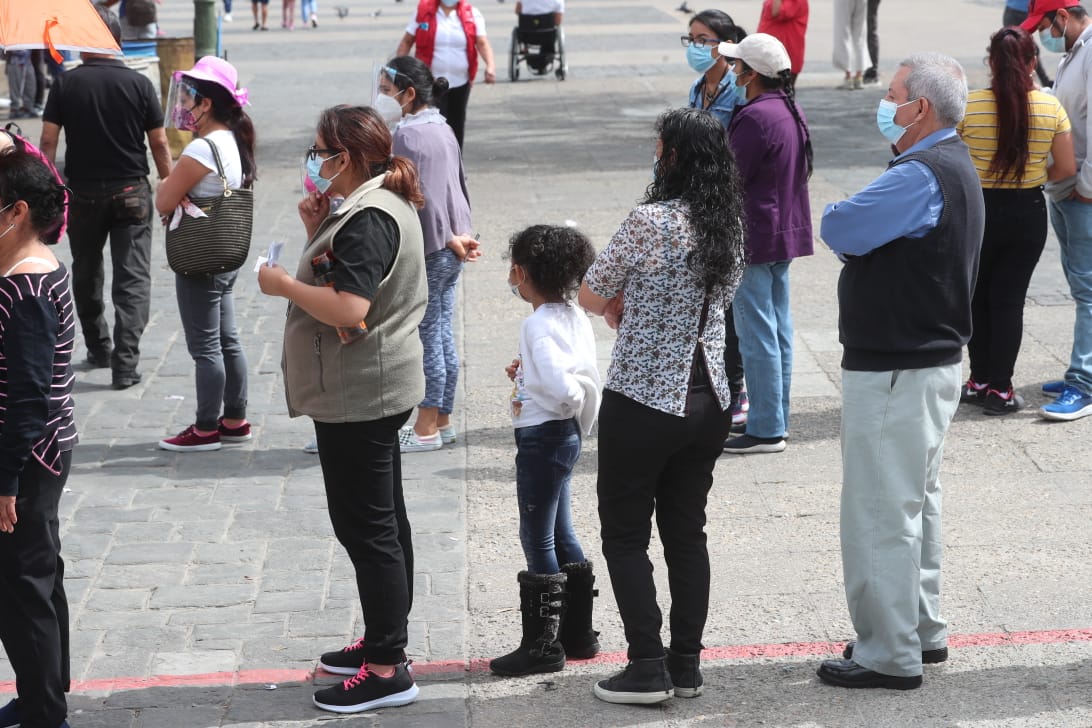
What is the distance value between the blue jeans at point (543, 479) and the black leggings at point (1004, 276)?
10.4 ft

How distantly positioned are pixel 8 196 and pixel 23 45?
49.8 inches

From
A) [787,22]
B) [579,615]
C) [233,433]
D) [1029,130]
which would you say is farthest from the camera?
[787,22]

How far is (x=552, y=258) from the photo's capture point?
13.9 feet

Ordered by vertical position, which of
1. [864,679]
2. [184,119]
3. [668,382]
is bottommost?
[864,679]

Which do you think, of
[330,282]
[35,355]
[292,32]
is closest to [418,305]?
[330,282]

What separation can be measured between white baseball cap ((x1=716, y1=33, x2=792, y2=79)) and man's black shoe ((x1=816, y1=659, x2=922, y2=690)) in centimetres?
276

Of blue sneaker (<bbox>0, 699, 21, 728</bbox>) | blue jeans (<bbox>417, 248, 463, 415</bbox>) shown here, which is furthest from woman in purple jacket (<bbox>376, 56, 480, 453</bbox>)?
blue sneaker (<bbox>0, 699, 21, 728</bbox>)

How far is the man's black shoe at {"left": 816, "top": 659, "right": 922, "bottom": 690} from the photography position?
13.8 ft

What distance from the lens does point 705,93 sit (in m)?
6.73

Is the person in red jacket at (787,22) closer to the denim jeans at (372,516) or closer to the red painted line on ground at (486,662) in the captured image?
the red painted line on ground at (486,662)

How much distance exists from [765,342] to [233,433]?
266cm

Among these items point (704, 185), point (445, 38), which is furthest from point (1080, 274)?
point (445, 38)

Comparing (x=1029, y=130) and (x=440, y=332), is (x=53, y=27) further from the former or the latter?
(x=1029, y=130)

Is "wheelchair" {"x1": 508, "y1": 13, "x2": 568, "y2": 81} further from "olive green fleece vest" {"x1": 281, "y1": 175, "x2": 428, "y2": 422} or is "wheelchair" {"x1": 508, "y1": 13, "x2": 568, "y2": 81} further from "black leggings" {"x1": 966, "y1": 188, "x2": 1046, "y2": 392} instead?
Answer: "olive green fleece vest" {"x1": 281, "y1": 175, "x2": 428, "y2": 422}
